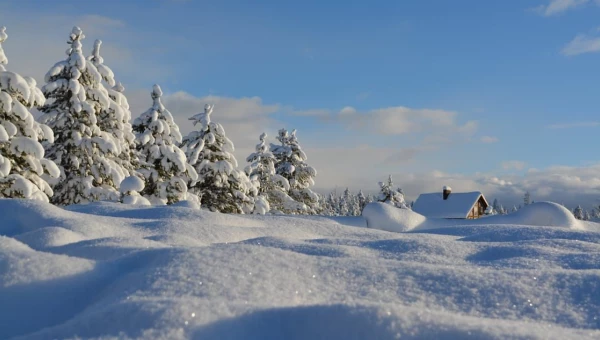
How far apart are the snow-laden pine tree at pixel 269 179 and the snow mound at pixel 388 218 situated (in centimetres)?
1884

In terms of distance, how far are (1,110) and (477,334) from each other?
1537 centimetres

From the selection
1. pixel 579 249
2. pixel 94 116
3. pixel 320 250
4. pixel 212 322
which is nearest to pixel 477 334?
pixel 212 322

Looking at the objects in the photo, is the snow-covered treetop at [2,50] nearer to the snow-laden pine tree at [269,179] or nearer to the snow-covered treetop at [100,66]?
the snow-covered treetop at [100,66]

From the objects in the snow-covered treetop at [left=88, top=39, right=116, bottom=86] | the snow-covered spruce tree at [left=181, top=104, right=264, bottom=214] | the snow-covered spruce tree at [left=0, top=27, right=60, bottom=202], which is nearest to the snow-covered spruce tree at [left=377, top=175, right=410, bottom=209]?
the snow-covered spruce tree at [left=181, top=104, right=264, bottom=214]

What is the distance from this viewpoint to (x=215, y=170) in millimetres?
21938

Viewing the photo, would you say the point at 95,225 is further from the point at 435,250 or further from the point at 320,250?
the point at 435,250

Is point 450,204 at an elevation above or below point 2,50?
below

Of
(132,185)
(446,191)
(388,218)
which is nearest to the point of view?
(388,218)

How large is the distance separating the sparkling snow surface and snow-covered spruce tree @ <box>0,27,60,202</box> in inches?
407

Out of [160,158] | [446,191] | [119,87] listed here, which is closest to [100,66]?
[119,87]

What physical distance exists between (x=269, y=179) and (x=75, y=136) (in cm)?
1268

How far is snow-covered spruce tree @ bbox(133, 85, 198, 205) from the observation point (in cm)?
1961

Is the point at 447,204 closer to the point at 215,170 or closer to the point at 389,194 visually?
the point at 389,194

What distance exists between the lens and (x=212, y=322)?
1684 mm
